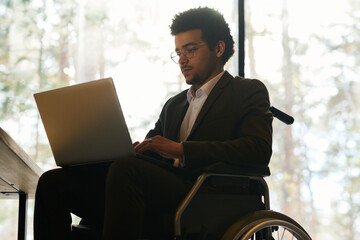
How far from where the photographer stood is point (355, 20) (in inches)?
133

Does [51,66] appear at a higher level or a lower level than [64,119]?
higher

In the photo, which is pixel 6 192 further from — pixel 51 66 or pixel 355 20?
pixel 355 20

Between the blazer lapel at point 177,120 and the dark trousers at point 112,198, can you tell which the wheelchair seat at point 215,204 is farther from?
the blazer lapel at point 177,120

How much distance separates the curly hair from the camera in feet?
6.41

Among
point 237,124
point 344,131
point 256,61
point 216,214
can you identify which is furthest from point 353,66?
point 216,214

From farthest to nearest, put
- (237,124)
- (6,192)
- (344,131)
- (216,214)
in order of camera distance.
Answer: (344,131) < (6,192) < (237,124) < (216,214)

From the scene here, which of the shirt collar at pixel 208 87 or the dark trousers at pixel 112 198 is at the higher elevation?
the shirt collar at pixel 208 87

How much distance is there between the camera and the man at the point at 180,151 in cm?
135

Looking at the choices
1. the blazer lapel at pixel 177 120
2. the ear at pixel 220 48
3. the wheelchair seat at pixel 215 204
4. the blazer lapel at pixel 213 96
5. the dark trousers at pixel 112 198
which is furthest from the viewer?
the ear at pixel 220 48

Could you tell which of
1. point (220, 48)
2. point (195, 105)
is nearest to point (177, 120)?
point (195, 105)

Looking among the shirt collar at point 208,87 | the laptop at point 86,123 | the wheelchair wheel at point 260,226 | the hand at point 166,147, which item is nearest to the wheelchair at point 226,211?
the wheelchair wheel at point 260,226

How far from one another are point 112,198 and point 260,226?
1.60 feet

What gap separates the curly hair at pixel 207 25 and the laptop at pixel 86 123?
2.11 feet

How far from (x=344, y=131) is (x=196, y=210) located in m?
2.05
